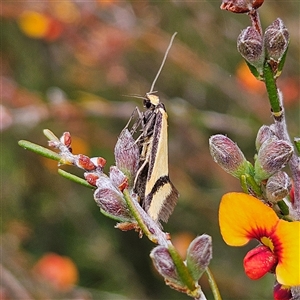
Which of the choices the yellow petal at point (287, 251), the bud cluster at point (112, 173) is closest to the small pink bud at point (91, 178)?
the bud cluster at point (112, 173)

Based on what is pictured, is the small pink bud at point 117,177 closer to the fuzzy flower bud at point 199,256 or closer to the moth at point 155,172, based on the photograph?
the moth at point 155,172

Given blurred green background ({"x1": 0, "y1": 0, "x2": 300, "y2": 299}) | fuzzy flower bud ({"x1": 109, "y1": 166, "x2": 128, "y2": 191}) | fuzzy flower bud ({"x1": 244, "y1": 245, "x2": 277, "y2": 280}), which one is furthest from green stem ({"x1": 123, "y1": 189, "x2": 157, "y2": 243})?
blurred green background ({"x1": 0, "y1": 0, "x2": 300, "y2": 299})

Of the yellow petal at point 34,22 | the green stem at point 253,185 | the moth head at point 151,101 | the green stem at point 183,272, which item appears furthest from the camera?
the yellow petal at point 34,22

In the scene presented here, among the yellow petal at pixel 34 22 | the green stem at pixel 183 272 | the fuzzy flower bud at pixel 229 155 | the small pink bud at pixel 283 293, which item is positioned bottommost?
the yellow petal at pixel 34 22

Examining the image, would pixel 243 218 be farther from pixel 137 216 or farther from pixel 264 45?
pixel 264 45

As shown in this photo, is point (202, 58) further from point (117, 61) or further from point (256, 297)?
point (256, 297)

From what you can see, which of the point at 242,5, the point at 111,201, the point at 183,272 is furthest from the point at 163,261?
the point at 242,5

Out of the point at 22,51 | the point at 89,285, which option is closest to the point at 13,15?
the point at 22,51
